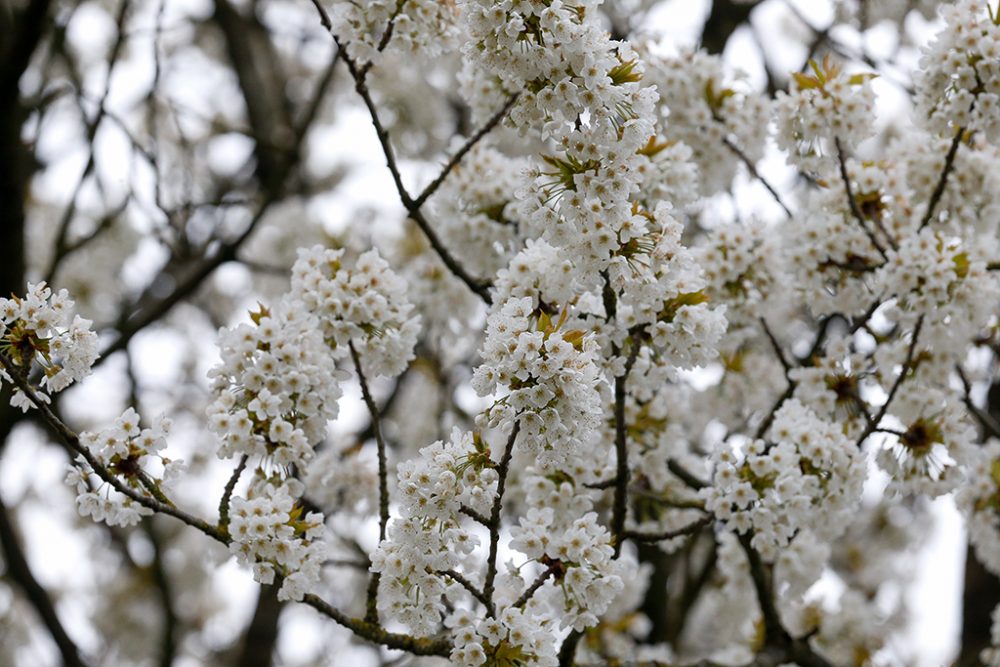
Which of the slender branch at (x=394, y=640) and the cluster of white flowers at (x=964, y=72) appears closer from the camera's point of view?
the slender branch at (x=394, y=640)

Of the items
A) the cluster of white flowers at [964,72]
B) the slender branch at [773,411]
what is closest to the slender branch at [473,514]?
the slender branch at [773,411]

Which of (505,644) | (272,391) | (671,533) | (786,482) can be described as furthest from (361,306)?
(786,482)

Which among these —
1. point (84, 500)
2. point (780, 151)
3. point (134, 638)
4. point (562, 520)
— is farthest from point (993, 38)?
point (134, 638)

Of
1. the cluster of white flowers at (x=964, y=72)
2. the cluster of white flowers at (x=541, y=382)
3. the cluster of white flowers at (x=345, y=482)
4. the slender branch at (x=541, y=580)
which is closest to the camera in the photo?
the cluster of white flowers at (x=541, y=382)

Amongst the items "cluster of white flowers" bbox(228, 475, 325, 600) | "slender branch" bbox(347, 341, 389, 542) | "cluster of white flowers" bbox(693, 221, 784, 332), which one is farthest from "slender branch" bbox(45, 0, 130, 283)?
"cluster of white flowers" bbox(693, 221, 784, 332)

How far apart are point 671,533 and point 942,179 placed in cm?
205

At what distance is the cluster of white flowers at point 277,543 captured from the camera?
333cm

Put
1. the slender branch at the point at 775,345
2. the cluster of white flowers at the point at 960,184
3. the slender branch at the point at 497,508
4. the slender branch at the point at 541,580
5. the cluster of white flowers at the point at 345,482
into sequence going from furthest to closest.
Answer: the cluster of white flowers at the point at 345,482, the cluster of white flowers at the point at 960,184, the slender branch at the point at 775,345, the slender branch at the point at 541,580, the slender branch at the point at 497,508

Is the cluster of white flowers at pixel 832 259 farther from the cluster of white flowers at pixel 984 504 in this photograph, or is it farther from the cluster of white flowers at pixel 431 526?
the cluster of white flowers at pixel 431 526

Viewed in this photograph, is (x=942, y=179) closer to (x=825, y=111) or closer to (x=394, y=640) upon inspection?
(x=825, y=111)

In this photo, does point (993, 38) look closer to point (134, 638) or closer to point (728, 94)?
point (728, 94)

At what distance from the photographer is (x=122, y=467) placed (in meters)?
3.41

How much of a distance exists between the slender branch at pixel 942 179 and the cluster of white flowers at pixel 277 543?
307cm

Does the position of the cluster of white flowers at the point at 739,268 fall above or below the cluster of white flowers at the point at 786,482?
above
